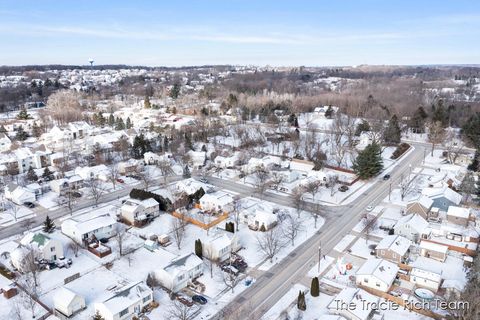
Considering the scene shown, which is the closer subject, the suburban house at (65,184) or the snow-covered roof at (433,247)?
the snow-covered roof at (433,247)

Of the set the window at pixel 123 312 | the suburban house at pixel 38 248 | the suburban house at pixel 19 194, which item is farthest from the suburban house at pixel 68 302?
the suburban house at pixel 19 194

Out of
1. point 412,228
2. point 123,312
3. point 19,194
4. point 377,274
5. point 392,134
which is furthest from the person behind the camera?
point 392,134

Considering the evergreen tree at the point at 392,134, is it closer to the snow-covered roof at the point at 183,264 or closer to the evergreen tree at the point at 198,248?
the evergreen tree at the point at 198,248

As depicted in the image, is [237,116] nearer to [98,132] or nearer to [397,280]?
[98,132]

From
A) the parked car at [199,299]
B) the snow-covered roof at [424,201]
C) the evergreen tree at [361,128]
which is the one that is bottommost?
the parked car at [199,299]

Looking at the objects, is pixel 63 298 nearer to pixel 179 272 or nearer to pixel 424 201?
pixel 179 272

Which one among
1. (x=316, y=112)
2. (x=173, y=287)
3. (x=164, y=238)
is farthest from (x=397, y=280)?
(x=316, y=112)

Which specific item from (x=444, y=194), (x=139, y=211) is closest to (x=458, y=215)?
(x=444, y=194)
